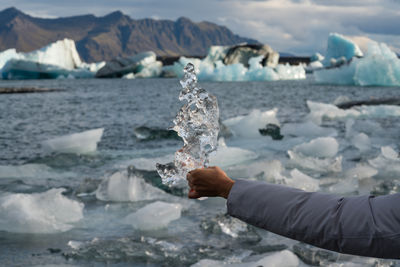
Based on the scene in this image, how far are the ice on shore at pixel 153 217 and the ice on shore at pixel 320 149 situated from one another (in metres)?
3.91

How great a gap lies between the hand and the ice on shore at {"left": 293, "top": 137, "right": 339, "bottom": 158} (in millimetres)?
6652

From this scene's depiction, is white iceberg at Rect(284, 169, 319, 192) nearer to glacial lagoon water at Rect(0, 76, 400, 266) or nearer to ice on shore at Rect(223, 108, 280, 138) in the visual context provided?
glacial lagoon water at Rect(0, 76, 400, 266)

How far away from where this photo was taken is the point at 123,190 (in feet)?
17.3

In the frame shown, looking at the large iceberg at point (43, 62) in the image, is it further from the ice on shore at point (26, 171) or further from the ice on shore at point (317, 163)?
the ice on shore at point (317, 163)

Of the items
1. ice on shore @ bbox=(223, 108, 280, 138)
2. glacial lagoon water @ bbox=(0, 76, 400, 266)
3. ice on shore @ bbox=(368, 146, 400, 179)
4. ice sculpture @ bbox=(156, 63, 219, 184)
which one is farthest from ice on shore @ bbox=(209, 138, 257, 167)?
ice sculpture @ bbox=(156, 63, 219, 184)

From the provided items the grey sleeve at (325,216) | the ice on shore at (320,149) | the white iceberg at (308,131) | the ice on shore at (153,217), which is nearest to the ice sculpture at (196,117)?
the grey sleeve at (325,216)

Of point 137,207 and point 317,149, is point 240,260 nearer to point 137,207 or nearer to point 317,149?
point 137,207

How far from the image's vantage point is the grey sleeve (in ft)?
3.34

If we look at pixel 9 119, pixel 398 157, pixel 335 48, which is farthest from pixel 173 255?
pixel 335 48

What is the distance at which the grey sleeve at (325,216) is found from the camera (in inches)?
40.1

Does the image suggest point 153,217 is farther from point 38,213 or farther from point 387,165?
point 387,165

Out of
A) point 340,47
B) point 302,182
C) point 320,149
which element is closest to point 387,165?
point 320,149

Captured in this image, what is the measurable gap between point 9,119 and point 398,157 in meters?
13.0

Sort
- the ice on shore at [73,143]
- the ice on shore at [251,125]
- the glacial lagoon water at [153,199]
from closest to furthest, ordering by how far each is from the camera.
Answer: the glacial lagoon water at [153,199] < the ice on shore at [73,143] < the ice on shore at [251,125]
